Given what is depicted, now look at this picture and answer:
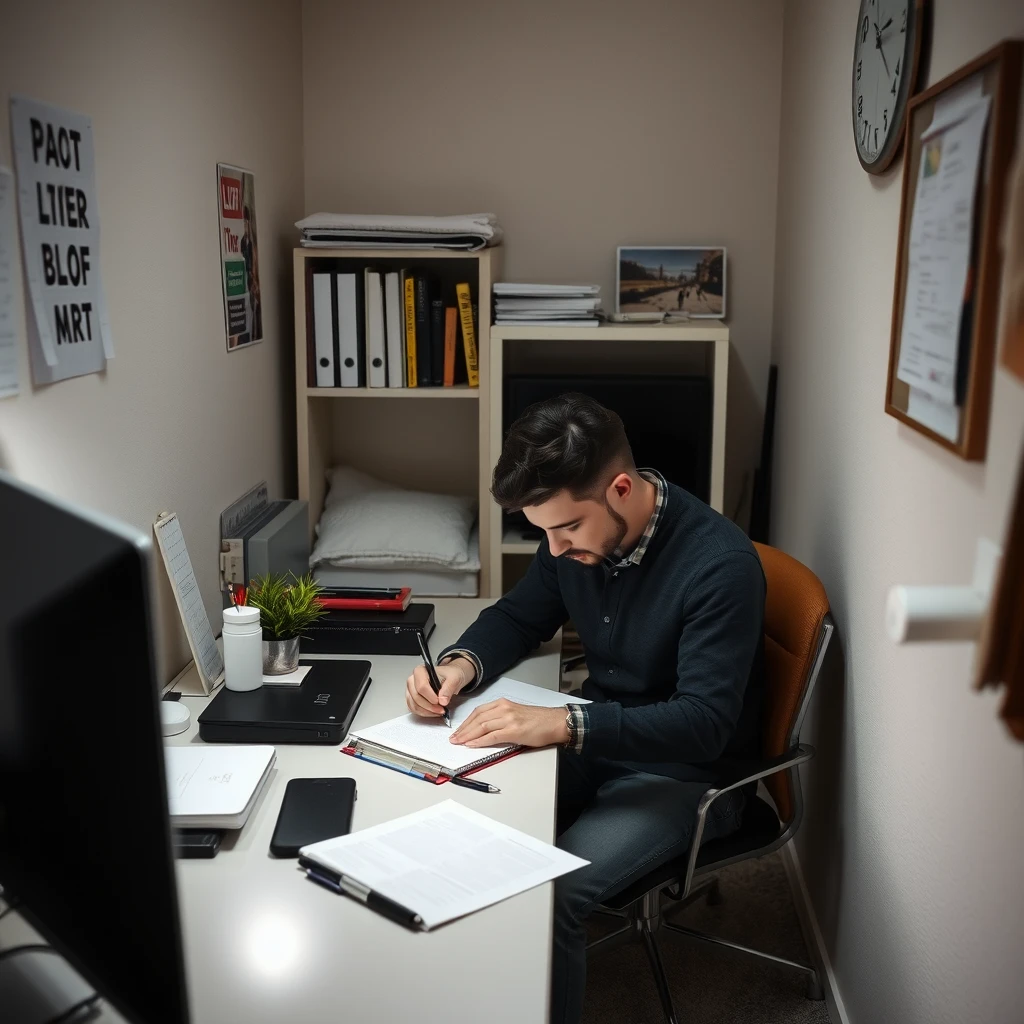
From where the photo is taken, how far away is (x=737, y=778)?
1.94 m

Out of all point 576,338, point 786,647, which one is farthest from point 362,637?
point 576,338

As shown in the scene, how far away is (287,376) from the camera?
3139mm

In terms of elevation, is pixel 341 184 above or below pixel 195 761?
above

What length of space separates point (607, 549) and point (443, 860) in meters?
0.72

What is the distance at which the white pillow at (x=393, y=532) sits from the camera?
9.71 ft

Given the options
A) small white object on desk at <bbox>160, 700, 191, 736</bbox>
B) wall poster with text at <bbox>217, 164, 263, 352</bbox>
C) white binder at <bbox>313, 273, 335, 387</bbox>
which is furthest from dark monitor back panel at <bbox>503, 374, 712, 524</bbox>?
small white object on desk at <bbox>160, 700, 191, 736</bbox>

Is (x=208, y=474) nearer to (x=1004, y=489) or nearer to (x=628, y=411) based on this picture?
(x=628, y=411)

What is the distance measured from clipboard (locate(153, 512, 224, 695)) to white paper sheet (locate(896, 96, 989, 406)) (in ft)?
4.24

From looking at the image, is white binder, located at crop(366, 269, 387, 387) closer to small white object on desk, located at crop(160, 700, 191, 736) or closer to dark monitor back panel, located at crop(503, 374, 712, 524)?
dark monitor back panel, located at crop(503, 374, 712, 524)

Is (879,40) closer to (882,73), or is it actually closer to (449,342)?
(882,73)

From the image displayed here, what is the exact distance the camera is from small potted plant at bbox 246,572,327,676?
6.91ft

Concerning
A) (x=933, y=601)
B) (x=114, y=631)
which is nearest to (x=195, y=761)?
(x=114, y=631)

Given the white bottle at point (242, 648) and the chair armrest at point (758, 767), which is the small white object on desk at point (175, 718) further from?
the chair armrest at point (758, 767)

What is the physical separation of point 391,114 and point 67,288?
70.2 inches
